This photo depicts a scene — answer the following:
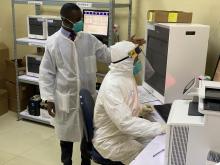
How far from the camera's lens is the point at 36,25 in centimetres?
339

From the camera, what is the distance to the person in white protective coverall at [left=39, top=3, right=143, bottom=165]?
7.48ft

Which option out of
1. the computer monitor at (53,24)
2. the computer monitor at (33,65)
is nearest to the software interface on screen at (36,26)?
the computer monitor at (53,24)

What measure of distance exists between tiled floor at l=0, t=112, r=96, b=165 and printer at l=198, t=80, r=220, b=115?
1.71 m

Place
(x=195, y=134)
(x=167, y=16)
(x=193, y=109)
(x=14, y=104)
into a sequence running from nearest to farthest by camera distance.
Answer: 1. (x=195, y=134)
2. (x=193, y=109)
3. (x=167, y=16)
4. (x=14, y=104)

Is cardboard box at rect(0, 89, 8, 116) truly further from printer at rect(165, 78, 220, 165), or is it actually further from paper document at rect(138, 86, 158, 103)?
printer at rect(165, 78, 220, 165)

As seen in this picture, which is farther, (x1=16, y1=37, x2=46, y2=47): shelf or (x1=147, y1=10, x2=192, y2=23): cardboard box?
(x1=16, y1=37, x2=46, y2=47): shelf

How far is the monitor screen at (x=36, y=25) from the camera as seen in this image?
334 cm

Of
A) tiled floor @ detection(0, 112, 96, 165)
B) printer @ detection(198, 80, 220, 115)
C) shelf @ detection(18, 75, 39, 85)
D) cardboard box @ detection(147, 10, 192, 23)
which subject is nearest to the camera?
printer @ detection(198, 80, 220, 115)

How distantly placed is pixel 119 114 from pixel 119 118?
0.9 inches

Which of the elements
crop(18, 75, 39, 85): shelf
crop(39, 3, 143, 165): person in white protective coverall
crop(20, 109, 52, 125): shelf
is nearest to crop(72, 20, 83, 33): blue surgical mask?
crop(39, 3, 143, 165): person in white protective coverall

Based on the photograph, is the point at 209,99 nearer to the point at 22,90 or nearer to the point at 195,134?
the point at 195,134

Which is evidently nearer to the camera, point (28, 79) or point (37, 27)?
point (37, 27)

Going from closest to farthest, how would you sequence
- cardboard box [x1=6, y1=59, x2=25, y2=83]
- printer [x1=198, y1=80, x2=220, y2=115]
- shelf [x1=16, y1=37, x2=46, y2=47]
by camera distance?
printer [x1=198, y1=80, x2=220, y2=115] < shelf [x1=16, y1=37, x2=46, y2=47] < cardboard box [x1=6, y1=59, x2=25, y2=83]

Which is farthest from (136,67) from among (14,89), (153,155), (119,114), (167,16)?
(14,89)
